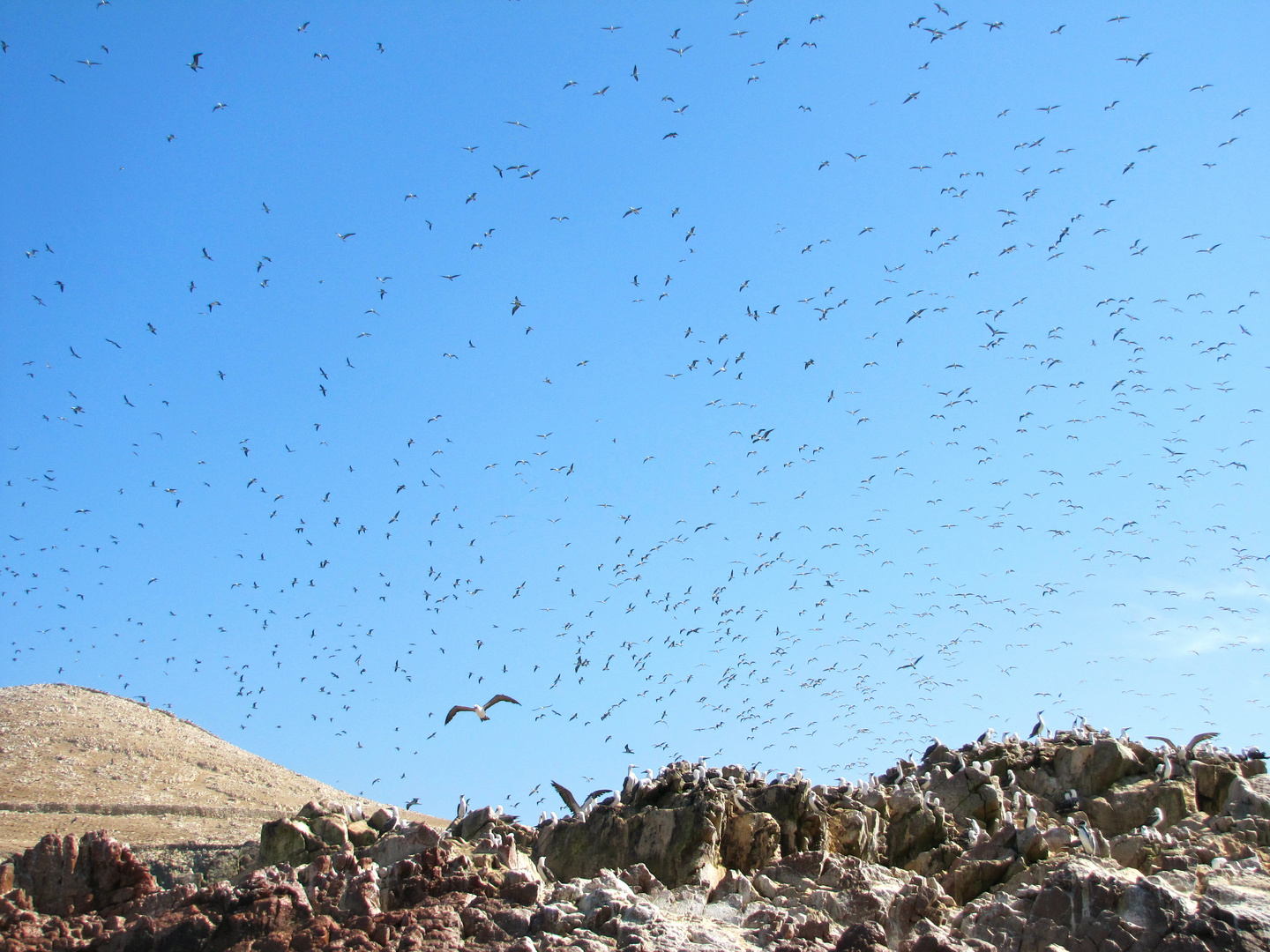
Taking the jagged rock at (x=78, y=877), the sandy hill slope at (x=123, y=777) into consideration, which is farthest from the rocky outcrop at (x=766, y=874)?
the sandy hill slope at (x=123, y=777)

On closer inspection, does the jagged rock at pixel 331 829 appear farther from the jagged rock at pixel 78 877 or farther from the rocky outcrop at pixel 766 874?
the jagged rock at pixel 78 877

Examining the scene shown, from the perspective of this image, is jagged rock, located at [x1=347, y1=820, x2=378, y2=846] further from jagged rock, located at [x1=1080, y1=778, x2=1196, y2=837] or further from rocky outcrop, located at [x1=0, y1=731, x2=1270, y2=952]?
jagged rock, located at [x1=1080, y1=778, x2=1196, y2=837]

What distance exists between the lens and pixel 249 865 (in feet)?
72.3

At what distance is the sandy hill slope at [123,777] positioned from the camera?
39.4 meters

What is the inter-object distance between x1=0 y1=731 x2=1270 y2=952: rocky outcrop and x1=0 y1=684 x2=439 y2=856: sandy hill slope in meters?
21.0

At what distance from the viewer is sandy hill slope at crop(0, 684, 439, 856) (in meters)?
39.4

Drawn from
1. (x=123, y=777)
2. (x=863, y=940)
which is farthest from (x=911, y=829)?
(x=123, y=777)

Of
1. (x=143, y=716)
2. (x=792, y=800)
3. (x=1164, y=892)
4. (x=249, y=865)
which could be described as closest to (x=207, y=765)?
(x=143, y=716)

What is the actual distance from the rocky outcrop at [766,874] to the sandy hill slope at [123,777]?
2102cm

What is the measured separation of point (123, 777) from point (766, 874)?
1753 inches

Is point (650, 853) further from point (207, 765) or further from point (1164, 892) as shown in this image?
point (207, 765)

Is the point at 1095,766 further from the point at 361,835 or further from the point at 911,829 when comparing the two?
the point at 361,835

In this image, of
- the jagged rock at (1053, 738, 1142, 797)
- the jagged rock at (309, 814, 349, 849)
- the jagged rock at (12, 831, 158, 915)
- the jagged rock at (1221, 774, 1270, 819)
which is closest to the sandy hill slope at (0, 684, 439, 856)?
the jagged rock at (309, 814, 349, 849)

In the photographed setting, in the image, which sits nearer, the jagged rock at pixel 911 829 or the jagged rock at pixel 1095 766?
the jagged rock at pixel 911 829
